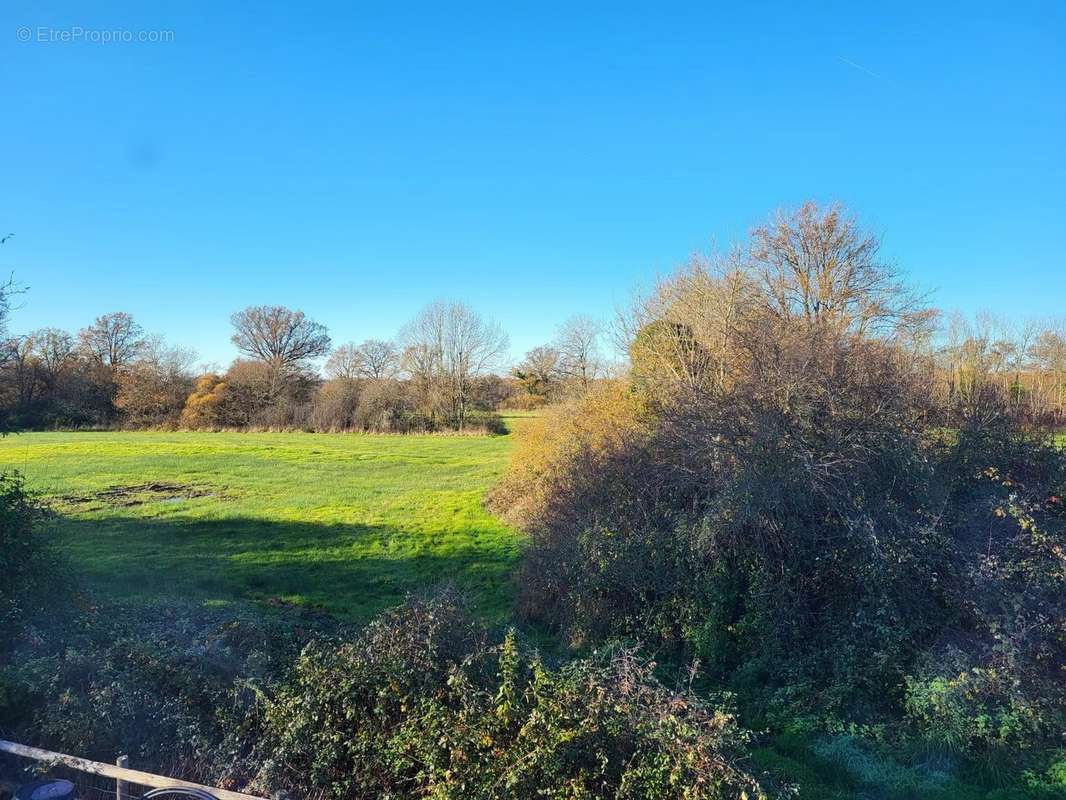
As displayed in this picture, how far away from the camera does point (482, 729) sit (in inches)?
145

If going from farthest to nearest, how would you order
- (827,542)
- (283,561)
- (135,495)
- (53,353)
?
(53,353), (135,495), (283,561), (827,542)

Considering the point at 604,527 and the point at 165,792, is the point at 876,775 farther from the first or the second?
the point at 165,792

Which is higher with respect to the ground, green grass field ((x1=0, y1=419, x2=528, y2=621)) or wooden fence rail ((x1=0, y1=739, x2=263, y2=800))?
wooden fence rail ((x1=0, y1=739, x2=263, y2=800))

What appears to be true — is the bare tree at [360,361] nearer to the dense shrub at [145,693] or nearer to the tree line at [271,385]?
the tree line at [271,385]

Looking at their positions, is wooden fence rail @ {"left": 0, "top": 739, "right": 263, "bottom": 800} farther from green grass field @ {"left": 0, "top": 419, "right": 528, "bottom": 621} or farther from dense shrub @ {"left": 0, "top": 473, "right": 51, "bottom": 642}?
green grass field @ {"left": 0, "top": 419, "right": 528, "bottom": 621}

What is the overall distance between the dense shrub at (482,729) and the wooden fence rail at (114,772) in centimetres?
45

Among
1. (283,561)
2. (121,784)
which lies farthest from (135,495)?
(121,784)

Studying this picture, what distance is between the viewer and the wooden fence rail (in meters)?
3.37

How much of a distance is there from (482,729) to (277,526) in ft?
39.2

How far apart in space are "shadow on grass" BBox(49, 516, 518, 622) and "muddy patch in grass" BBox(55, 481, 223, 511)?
197cm

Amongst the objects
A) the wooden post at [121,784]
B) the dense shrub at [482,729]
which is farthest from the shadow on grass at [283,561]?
the wooden post at [121,784]

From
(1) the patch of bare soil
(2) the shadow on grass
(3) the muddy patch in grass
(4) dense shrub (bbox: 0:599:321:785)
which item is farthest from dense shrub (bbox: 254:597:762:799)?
(1) the patch of bare soil

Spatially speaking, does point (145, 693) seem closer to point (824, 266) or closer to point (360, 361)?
point (824, 266)

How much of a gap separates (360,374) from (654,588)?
43.0 meters
